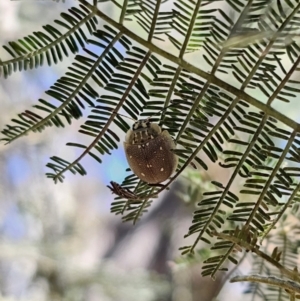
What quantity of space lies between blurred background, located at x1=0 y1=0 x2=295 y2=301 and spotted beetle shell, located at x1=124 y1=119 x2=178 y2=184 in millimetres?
751

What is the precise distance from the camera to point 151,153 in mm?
503

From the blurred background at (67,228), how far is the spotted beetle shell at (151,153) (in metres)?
0.75

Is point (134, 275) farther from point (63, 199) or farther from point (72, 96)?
point (72, 96)

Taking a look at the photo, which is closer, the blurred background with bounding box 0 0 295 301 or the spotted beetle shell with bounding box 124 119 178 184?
the spotted beetle shell with bounding box 124 119 178 184

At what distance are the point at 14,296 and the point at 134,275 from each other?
1.12 feet

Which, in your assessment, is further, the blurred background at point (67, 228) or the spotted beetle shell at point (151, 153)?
the blurred background at point (67, 228)

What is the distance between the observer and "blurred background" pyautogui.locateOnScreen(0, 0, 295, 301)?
Answer: 1.38 metres

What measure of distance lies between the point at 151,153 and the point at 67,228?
3.51ft

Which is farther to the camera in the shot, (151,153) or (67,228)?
(67,228)

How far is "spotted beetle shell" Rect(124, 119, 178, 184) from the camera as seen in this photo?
0.50m

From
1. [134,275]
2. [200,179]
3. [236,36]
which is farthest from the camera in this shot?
[134,275]

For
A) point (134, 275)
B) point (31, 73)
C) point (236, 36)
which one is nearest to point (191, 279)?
point (134, 275)

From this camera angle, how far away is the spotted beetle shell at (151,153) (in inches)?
19.6

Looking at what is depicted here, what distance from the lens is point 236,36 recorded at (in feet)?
1.05
